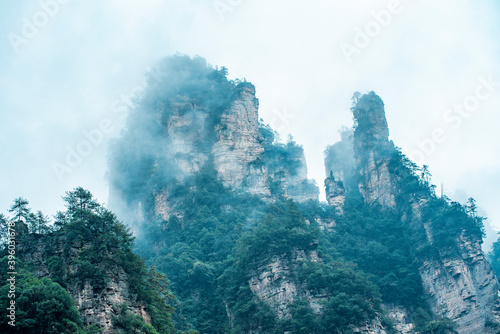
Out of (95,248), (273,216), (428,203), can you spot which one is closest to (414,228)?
(428,203)

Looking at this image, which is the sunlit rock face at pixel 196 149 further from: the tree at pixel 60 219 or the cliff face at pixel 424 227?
the tree at pixel 60 219

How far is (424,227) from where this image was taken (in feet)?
199

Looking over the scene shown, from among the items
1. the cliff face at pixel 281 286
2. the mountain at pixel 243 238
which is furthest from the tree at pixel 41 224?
the cliff face at pixel 281 286

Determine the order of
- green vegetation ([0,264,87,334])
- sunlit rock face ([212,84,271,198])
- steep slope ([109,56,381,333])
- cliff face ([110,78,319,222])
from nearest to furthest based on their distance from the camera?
green vegetation ([0,264,87,334]), steep slope ([109,56,381,333]), sunlit rock face ([212,84,271,198]), cliff face ([110,78,319,222])

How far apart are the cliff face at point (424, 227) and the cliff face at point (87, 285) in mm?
34281

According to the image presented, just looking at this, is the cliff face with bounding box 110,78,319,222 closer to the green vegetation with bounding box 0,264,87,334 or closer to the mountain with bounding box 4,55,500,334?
the mountain with bounding box 4,55,500,334

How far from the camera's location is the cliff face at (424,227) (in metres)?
52.7

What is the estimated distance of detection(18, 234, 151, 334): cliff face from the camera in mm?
30047

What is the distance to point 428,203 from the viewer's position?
204 ft

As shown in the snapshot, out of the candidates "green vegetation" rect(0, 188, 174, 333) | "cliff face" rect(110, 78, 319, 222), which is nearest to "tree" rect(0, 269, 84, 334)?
"green vegetation" rect(0, 188, 174, 333)

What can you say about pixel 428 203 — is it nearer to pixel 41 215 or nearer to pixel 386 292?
pixel 386 292

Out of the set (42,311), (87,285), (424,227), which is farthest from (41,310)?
(424,227)

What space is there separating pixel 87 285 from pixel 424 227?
4168 cm

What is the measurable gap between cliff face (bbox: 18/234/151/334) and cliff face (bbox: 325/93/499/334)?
3428 cm
